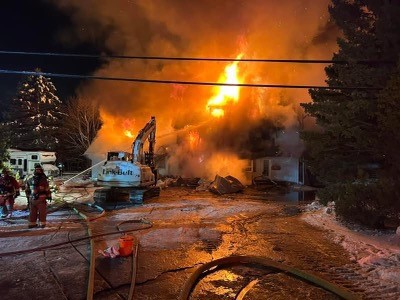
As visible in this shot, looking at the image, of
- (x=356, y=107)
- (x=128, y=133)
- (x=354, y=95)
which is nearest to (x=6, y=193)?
(x=356, y=107)

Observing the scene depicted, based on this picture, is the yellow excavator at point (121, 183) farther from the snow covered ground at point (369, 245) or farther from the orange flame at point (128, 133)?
the orange flame at point (128, 133)

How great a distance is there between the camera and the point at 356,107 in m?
9.93

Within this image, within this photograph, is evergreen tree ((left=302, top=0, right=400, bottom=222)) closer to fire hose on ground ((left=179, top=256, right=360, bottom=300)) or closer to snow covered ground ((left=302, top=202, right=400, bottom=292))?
snow covered ground ((left=302, top=202, right=400, bottom=292))

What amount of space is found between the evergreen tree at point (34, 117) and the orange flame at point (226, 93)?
801 inches

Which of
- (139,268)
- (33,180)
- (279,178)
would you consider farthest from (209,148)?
(139,268)

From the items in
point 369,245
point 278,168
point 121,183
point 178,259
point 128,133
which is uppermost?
point 128,133

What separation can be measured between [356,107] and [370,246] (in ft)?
13.5

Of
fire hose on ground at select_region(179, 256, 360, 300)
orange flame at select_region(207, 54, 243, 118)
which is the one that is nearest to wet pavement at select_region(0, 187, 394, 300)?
fire hose on ground at select_region(179, 256, 360, 300)

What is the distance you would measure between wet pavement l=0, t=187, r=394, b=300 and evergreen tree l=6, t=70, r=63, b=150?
105 feet

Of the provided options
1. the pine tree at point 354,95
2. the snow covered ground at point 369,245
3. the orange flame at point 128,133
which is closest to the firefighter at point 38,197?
the snow covered ground at point 369,245

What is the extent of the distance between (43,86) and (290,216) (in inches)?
1534

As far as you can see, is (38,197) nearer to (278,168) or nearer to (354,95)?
(354,95)

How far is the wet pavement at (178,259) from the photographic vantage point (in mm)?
5281

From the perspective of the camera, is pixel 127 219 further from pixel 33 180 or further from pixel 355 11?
pixel 355 11
